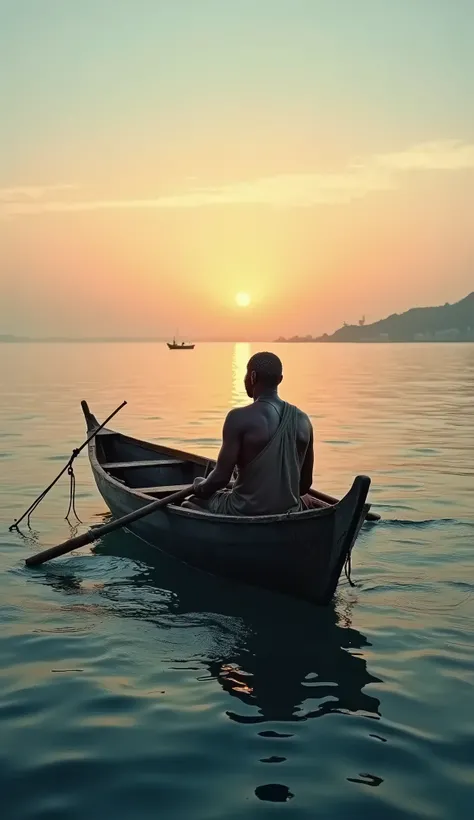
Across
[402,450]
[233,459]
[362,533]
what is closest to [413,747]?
[233,459]

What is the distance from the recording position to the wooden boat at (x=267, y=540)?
6508mm

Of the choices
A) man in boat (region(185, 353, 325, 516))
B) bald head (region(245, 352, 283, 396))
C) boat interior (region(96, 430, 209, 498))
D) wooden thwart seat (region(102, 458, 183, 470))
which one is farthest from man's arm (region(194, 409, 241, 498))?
wooden thwart seat (region(102, 458, 183, 470))

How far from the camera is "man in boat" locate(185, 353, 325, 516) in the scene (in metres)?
7.17

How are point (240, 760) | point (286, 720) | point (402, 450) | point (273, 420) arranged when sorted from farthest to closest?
point (402, 450)
point (273, 420)
point (286, 720)
point (240, 760)

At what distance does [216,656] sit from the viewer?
6227 mm

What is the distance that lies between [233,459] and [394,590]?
2203mm

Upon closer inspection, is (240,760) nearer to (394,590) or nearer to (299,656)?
(299,656)

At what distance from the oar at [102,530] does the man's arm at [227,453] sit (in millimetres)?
639

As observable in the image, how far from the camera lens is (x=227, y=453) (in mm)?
7262

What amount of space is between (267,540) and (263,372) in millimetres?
1524

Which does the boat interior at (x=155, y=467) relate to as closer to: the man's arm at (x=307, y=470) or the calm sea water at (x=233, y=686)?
the calm sea water at (x=233, y=686)

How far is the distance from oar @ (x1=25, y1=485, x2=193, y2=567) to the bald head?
169 cm

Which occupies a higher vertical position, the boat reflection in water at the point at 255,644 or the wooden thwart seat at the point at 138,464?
the wooden thwart seat at the point at 138,464

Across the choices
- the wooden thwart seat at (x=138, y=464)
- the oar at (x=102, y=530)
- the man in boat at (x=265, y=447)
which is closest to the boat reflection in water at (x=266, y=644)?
the oar at (x=102, y=530)
